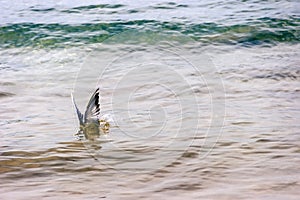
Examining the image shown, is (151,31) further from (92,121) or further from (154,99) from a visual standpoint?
(92,121)

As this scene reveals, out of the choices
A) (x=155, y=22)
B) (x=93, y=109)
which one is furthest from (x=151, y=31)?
(x=93, y=109)

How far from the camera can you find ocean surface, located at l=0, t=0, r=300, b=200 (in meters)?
2.55

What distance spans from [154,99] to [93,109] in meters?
0.76

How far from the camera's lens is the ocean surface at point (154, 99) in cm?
255

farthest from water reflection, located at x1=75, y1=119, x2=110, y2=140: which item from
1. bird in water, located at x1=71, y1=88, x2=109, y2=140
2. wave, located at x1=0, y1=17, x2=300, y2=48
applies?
wave, located at x1=0, y1=17, x2=300, y2=48

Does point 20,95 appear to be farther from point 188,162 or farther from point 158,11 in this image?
point 158,11

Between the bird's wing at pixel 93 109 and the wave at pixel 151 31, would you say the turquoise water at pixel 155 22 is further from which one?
the bird's wing at pixel 93 109

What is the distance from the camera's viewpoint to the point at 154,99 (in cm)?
396

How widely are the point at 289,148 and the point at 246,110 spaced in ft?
2.33

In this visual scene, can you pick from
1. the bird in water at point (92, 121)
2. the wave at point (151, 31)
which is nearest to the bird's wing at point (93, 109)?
the bird in water at point (92, 121)

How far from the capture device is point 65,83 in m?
4.62

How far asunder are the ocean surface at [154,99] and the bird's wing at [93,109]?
126mm

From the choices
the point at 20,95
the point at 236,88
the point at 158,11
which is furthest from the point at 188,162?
the point at 158,11

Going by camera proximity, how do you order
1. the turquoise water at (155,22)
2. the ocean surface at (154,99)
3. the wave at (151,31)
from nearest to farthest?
the ocean surface at (154,99)
the wave at (151,31)
the turquoise water at (155,22)
